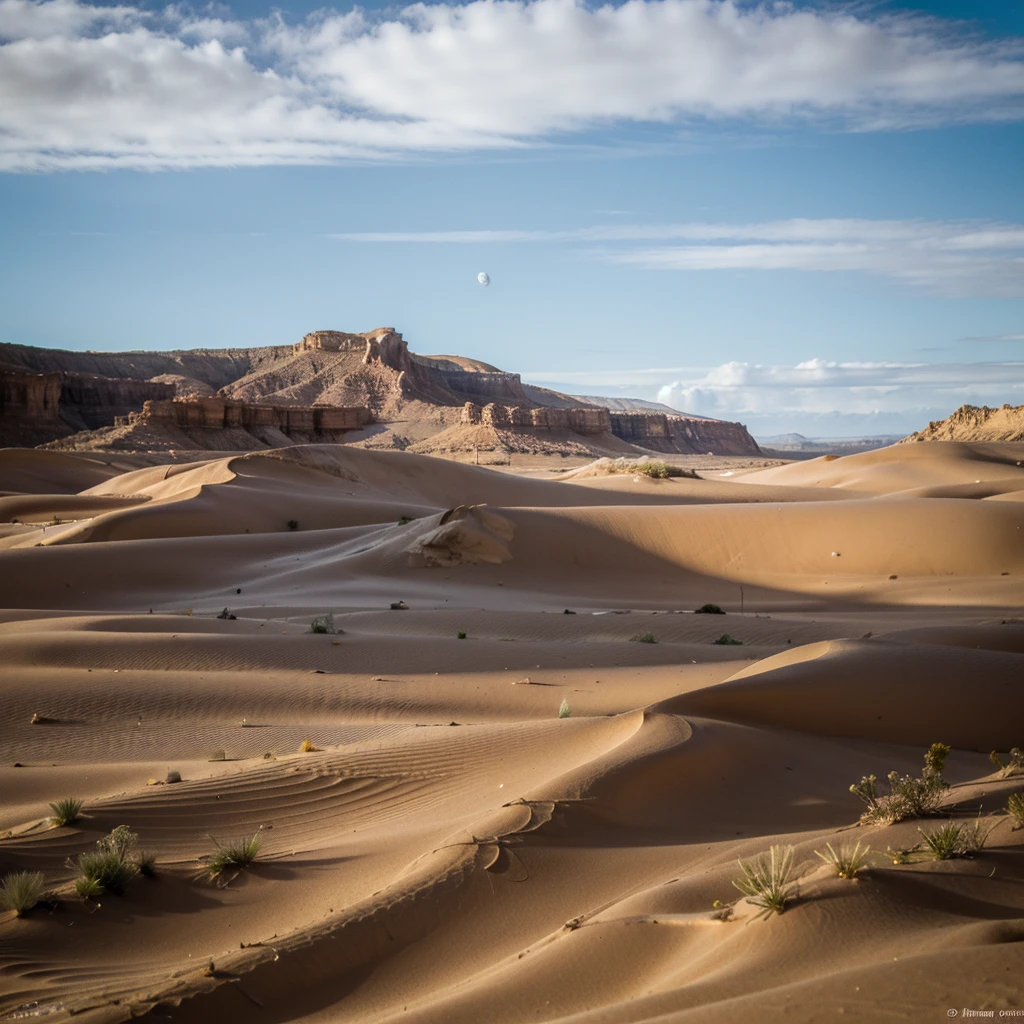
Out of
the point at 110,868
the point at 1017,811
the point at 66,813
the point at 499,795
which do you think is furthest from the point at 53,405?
the point at 1017,811

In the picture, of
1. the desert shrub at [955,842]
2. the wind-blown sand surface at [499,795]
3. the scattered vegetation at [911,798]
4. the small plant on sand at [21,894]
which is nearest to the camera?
the wind-blown sand surface at [499,795]

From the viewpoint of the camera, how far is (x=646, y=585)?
69.5 ft

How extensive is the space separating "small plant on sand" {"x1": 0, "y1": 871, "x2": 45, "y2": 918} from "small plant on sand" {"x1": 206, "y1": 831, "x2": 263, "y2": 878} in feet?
3.05

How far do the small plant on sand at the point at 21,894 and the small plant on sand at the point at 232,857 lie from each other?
93 centimetres

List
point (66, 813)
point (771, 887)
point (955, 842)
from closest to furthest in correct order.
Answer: point (771, 887) < point (955, 842) < point (66, 813)

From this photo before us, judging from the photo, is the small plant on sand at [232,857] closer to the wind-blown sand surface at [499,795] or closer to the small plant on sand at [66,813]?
the wind-blown sand surface at [499,795]

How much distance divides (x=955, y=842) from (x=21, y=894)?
459 cm

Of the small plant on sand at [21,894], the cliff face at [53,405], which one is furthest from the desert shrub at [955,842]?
the cliff face at [53,405]

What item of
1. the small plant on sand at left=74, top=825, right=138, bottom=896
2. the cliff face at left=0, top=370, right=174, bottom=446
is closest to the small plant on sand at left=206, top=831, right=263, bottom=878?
the small plant on sand at left=74, top=825, right=138, bottom=896

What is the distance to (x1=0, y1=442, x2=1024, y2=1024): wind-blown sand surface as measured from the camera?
3.77 metres

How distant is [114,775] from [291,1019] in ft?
14.7

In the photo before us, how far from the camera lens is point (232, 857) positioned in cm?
556

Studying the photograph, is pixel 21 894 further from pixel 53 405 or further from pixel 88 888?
pixel 53 405

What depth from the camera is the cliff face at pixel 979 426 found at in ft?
201
